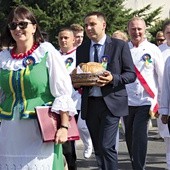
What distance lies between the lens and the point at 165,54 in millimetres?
7930

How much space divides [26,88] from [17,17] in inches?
20.5

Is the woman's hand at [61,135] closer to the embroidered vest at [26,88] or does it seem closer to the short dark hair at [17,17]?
the embroidered vest at [26,88]

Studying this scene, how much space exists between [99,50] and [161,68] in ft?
3.78

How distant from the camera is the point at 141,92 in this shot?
22.0 ft

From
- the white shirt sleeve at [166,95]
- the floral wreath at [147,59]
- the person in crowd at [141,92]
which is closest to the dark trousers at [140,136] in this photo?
the person in crowd at [141,92]

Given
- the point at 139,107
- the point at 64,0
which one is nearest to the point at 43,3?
the point at 64,0

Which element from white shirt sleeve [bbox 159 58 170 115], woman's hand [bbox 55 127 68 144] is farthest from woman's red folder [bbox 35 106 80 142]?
white shirt sleeve [bbox 159 58 170 115]

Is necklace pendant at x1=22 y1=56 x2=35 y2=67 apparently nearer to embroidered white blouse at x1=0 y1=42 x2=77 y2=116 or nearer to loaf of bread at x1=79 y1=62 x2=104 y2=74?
embroidered white blouse at x1=0 y1=42 x2=77 y2=116

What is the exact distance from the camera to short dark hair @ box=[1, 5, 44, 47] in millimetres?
4032

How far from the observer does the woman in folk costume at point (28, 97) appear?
3.94m

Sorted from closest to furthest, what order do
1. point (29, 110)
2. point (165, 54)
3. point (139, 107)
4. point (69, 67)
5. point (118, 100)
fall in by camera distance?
point (29, 110)
point (118, 100)
point (139, 107)
point (69, 67)
point (165, 54)

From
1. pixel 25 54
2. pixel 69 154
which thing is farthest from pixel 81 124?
pixel 25 54

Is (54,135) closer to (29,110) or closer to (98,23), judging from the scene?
(29,110)

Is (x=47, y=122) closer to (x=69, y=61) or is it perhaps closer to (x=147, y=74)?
(x=147, y=74)
